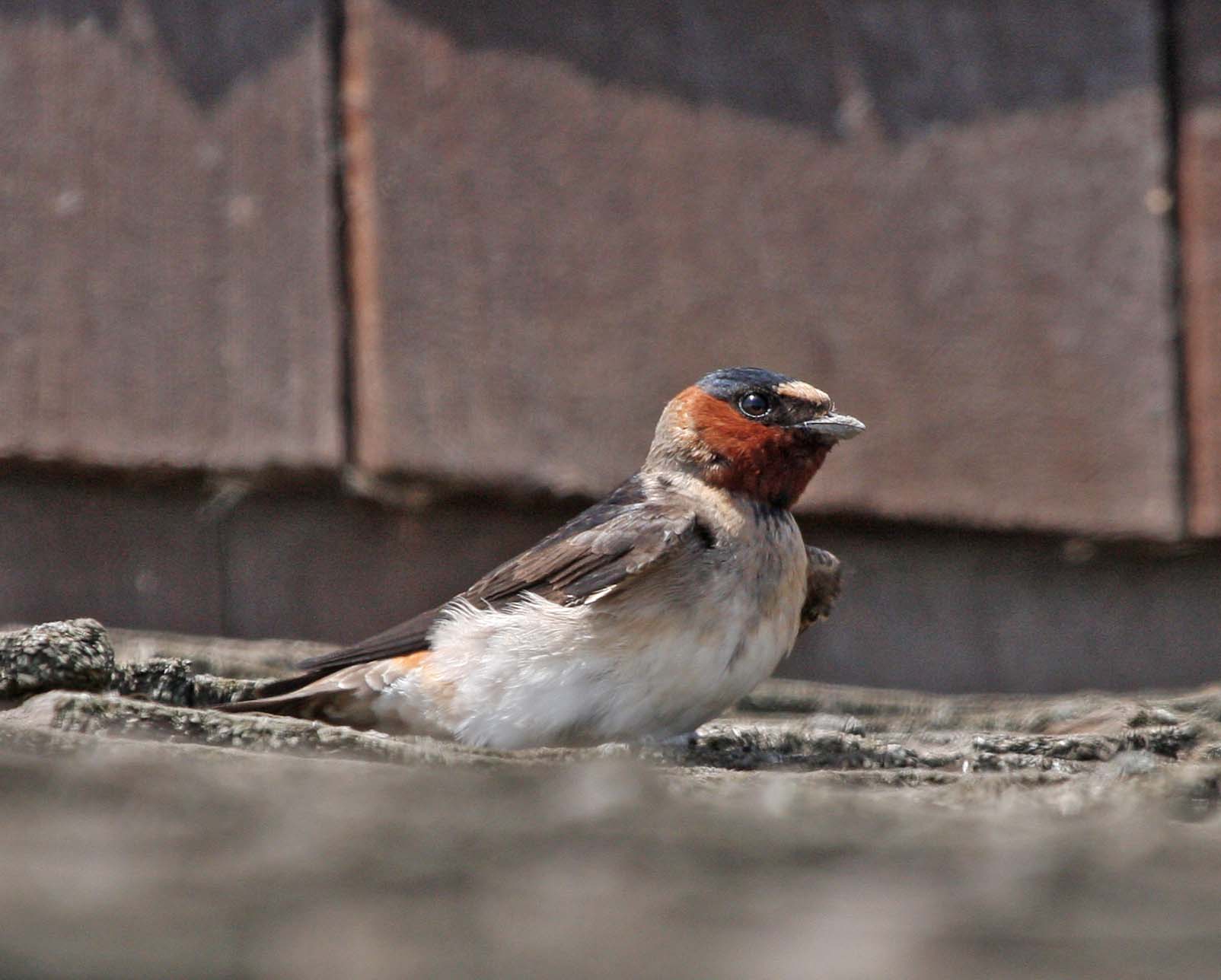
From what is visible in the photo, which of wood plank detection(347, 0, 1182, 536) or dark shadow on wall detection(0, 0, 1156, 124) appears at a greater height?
dark shadow on wall detection(0, 0, 1156, 124)

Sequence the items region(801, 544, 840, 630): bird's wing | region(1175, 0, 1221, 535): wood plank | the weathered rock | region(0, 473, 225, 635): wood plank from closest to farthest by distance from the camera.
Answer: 1. the weathered rock
2. region(801, 544, 840, 630): bird's wing
3. region(0, 473, 225, 635): wood plank
4. region(1175, 0, 1221, 535): wood plank

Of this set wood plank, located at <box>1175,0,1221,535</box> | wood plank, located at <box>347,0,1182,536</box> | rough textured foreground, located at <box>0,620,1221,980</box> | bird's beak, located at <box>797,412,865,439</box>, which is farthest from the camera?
wood plank, located at <box>1175,0,1221,535</box>

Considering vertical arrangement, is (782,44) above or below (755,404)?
above

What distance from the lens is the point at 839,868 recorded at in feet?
5.88

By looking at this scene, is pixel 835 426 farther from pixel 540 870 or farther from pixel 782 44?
pixel 540 870

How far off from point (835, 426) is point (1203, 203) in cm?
153

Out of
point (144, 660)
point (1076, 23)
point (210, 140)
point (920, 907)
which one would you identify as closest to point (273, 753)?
point (144, 660)

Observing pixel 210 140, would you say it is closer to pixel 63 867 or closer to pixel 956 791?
pixel 956 791

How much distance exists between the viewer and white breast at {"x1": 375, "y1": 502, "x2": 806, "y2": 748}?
3.98 meters

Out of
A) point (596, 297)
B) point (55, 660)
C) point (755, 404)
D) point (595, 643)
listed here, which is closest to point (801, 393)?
point (755, 404)

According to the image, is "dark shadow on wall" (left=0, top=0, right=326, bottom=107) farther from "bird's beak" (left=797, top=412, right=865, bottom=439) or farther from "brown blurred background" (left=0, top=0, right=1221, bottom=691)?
"bird's beak" (left=797, top=412, right=865, bottom=439)

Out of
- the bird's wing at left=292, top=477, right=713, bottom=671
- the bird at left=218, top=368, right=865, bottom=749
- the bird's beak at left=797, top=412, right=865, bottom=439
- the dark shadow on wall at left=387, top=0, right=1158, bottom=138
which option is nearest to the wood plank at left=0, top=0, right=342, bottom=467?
the dark shadow on wall at left=387, top=0, right=1158, bottom=138

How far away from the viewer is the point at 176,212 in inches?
189

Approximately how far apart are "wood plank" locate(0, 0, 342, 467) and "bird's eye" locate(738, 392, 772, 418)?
98 centimetres
